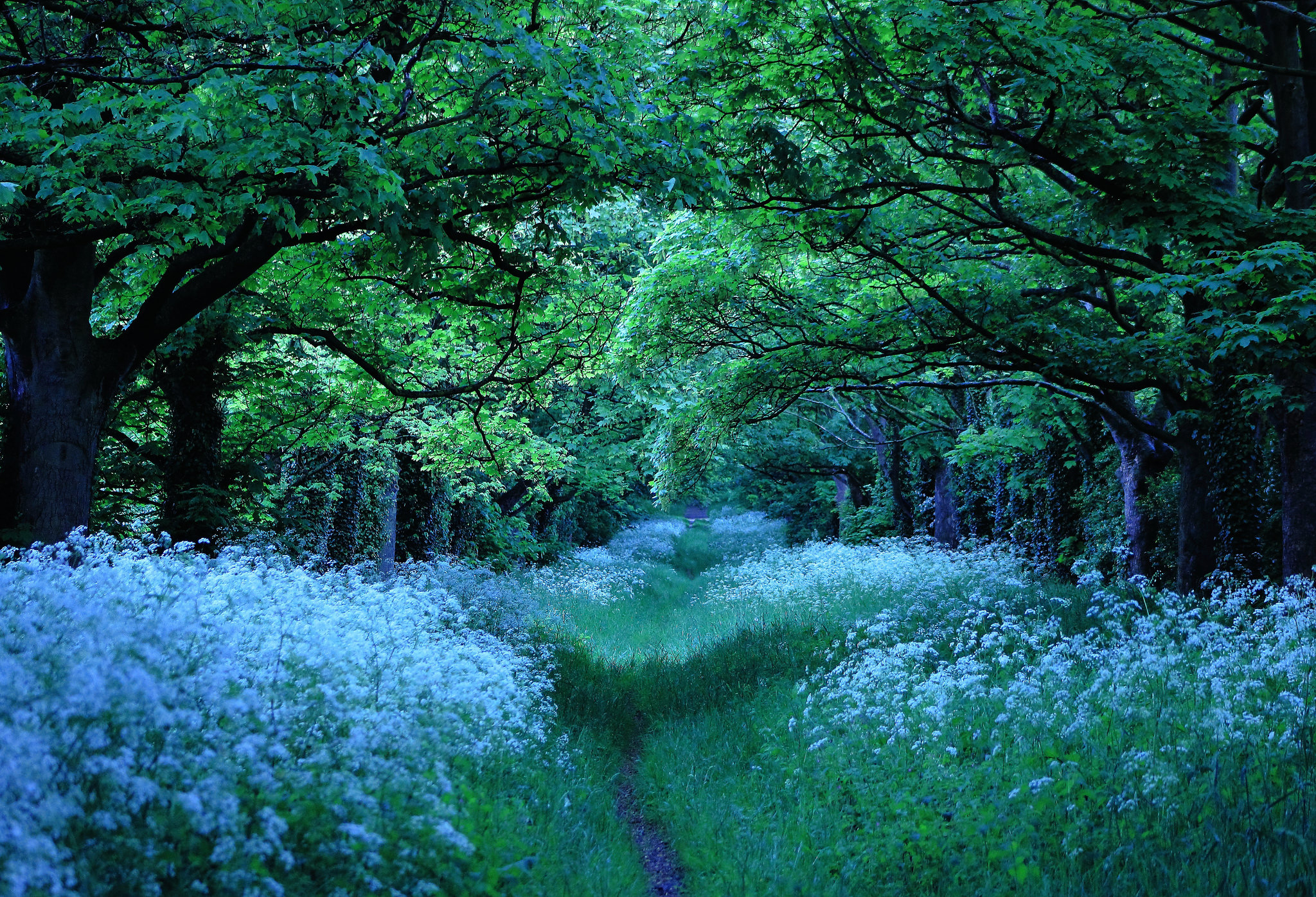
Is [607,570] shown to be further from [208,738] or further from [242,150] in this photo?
[208,738]

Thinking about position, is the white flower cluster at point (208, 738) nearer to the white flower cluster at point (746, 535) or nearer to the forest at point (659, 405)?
the forest at point (659, 405)

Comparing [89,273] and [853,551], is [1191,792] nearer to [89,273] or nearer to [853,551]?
[89,273]

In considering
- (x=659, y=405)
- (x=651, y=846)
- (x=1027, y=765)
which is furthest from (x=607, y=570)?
(x=1027, y=765)

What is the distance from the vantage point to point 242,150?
6.23 meters

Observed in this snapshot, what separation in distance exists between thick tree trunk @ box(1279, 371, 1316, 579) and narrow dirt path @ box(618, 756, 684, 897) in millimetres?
6903

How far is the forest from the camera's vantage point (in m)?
4.46

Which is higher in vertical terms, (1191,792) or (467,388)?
(467,388)

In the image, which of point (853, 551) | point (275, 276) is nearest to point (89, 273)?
point (275, 276)

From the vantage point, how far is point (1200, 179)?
826 centimetres

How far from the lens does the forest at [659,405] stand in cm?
446

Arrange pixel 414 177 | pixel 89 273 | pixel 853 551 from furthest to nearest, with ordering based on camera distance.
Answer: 1. pixel 853 551
2. pixel 89 273
3. pixel 414 177

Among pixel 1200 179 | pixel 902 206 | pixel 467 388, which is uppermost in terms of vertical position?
pixel 902 206

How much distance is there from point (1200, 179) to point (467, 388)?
27.7 ft

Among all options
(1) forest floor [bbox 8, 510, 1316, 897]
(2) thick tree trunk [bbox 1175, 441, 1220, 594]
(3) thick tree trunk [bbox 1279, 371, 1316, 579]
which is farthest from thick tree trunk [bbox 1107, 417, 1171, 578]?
(3) thick tree trunk [bbox 1279, 371, 1316, 579]
